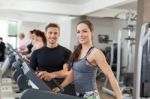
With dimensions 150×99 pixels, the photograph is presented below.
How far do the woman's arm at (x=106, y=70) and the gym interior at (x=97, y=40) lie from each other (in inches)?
14.9

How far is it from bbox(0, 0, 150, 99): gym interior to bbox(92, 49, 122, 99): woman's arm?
1.24ft

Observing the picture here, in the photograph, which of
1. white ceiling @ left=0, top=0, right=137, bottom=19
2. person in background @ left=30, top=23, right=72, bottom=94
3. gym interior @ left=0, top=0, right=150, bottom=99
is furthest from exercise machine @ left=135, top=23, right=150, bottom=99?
white ceiling @ left=0, top=0, right=137, bottom=19

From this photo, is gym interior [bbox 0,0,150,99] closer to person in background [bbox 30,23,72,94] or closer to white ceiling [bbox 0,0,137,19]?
white ceiling [bbox 0,0,137,19]

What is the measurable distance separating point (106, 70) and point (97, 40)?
911 centimetres

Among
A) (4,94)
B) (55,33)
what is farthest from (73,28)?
(55,33)

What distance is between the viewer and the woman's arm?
194 cm

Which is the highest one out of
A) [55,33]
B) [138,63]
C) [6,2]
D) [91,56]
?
[6,2]

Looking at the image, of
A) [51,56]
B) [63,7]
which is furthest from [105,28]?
[51,56]

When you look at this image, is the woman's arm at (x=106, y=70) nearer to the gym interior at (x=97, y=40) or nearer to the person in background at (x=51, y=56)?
the gym interior at (x=97, y=40)

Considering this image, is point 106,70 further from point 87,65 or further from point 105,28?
point 105,28

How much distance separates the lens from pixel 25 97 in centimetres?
123

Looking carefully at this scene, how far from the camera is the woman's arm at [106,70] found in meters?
1.94

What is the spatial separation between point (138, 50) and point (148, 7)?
0.81m

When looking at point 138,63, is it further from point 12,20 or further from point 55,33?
point 12,20
